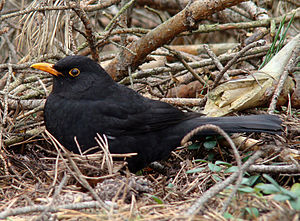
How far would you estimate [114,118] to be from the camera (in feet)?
11.1

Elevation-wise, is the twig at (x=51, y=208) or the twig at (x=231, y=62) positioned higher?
the twig at (x=231, y=62)

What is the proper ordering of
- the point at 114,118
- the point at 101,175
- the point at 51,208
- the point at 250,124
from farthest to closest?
the point at 114,118 → the point at 250,124 → the point at 101,175 → the point at 51,208

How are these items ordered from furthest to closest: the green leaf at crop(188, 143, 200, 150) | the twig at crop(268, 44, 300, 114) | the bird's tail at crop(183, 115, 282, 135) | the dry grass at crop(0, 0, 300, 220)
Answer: the twig at crop(268, 44, 300, 114) → the green leaf at crop(188, 143, 200, 150) → the bird's tail at crop(183, 115, 282, 135) → the dry grass at crop(0, 0, 300, 220)

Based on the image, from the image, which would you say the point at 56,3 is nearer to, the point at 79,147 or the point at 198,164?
the point at 79,147

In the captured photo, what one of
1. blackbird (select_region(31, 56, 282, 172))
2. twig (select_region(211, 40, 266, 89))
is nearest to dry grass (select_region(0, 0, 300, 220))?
blackbird (select_region(31, 56, 282, 172))

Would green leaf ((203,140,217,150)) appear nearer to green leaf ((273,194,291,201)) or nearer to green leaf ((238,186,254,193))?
green leaf ((238,186,254,193))

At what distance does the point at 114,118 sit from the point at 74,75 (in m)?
0.55

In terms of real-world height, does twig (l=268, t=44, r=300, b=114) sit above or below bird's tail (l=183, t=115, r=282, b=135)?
above

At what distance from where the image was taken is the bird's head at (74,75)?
11.4 ft

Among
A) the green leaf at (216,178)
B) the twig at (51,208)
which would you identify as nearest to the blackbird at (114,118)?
the green leaf at (216,178)

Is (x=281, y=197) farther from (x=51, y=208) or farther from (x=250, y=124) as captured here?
(x=250, y=124)

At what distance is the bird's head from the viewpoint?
11.4 ft

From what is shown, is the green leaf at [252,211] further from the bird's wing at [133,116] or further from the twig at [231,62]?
the twig at [231,62]

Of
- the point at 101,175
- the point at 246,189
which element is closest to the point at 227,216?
the point at 246,189
